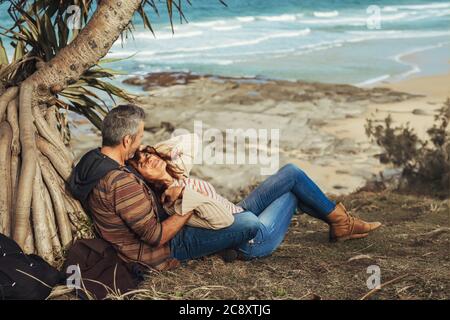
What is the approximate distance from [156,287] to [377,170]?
270 inches

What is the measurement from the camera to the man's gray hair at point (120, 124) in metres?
4.39

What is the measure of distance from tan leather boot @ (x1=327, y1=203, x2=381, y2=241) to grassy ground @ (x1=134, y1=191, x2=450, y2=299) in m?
0.07

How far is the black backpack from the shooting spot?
4.12 meters

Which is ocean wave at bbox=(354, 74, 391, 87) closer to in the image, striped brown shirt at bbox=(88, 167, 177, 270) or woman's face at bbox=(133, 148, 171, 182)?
woman's face at bbox=(133, 148, 171, 182)

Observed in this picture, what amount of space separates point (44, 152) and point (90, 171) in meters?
0.77

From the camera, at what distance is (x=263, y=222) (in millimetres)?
5000

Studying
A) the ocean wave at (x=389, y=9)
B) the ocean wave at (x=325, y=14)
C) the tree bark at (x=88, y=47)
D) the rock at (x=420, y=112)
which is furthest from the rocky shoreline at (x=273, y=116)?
the ocean wave at (x=389, y=9)

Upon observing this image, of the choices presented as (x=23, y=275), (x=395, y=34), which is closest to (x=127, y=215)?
(x=23, y=275)

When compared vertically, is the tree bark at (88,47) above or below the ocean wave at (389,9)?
below

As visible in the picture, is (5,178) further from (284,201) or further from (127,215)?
(284,201)

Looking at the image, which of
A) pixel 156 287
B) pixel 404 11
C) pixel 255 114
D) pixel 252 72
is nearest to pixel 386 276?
pixel 156 287

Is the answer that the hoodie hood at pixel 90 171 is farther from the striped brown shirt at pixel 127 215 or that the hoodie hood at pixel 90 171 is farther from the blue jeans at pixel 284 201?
the blue jeans at pixel 284 201

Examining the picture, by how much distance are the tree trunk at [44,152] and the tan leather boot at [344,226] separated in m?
1.72
